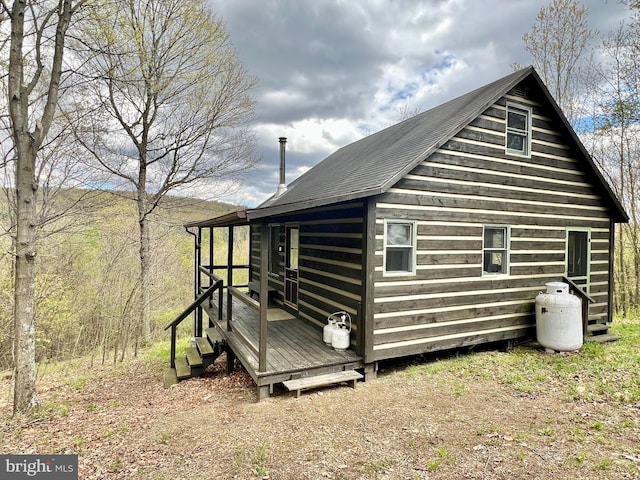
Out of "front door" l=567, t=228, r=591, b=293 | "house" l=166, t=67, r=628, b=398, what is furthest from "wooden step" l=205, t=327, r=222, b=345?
"front door" l=567, t=228, r=591, b=293

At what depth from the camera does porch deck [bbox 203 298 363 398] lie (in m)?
4.76

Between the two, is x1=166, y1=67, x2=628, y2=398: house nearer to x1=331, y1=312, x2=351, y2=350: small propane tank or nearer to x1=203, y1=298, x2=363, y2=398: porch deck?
x1=203, y1=298, x2=363, y2=398: porch deck

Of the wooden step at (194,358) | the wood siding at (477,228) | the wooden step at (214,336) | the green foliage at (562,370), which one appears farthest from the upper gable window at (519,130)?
the wooden step at (194,358)

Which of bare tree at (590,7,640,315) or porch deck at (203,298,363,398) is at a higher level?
bare tree at (590,7,640,315)

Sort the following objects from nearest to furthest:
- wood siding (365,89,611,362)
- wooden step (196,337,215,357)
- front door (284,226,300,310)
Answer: wood siding (365,89,611,362) → wooden step (196,337,215,357) → front door (284,226,300,310)

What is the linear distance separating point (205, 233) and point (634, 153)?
24.0 metres

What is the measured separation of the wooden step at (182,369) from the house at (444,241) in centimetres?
89

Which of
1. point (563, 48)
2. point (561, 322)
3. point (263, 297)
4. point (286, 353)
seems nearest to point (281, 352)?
point (286, 353)

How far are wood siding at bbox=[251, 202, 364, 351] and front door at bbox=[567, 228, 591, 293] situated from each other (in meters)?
5.37

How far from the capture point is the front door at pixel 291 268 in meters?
8.52

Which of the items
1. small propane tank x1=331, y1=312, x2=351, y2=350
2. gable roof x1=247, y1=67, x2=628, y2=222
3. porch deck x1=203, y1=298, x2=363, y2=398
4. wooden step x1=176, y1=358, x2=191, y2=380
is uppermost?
gable roof x1=247, y1=67, x2=628, y2=222

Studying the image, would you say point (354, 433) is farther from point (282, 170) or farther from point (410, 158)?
point (282, 170)

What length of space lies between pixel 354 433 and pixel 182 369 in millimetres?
4315

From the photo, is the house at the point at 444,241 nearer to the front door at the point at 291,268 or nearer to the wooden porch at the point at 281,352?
the wooden porch at the point at 281,352
